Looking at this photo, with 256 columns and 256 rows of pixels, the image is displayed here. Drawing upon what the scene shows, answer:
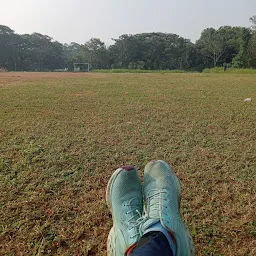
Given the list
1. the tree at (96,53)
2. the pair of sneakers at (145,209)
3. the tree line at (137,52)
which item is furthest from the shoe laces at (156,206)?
the tree at (96,53)

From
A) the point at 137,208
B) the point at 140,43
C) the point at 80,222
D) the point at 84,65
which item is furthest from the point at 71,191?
the point at 140,43

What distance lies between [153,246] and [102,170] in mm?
1200

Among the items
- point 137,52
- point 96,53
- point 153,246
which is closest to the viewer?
point 153,246

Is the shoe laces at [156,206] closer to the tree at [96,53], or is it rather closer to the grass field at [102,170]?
the grass field at [102,170]

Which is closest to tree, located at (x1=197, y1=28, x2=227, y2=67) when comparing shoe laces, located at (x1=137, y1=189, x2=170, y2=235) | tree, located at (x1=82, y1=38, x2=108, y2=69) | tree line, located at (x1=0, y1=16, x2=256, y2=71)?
tree line, located at (x1=0, y1=16, x2=256, y2=71)

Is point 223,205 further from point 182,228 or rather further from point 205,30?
point 205,30

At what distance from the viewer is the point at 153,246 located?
91 cm

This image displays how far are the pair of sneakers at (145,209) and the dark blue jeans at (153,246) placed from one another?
0.09 feet

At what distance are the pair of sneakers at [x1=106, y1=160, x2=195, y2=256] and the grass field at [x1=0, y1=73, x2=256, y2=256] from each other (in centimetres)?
25

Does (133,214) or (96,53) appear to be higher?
(96,53)

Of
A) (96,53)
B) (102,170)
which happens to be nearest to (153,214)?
(102,170)

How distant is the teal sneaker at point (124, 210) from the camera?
104 centimetres

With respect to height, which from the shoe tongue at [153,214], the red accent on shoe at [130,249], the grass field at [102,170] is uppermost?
the shoe tongue at [153,214]

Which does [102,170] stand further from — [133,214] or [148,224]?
[148,224]
